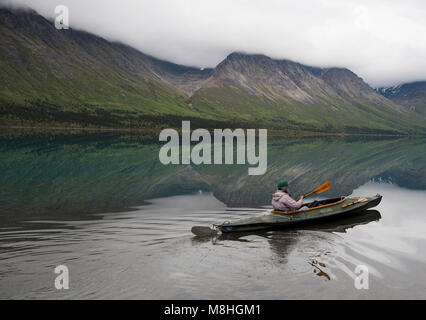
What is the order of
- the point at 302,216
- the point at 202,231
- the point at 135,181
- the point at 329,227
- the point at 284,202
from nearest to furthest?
1. the point at 202,231
2. the point at 284,202
3. the point at 302,216
4. the point at 329,227
5. the point at 135,181

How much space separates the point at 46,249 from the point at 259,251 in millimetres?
10385

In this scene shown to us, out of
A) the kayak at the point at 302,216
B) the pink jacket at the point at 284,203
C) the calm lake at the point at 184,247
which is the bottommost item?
the calm lake at the point at 184,247

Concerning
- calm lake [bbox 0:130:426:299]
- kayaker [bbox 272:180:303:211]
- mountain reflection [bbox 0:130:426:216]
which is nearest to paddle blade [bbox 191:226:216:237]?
calm lake [bbox 0:130:426:299]

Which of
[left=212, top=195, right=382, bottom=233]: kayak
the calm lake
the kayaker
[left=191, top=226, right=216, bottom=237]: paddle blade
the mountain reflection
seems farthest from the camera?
the mountain reflection

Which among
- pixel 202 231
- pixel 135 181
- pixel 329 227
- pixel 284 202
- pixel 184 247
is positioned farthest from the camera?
pixel 135 181

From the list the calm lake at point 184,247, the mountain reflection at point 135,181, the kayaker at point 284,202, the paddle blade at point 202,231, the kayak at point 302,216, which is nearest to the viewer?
the calm lake at point 184,247

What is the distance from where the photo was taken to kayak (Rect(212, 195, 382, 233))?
19.8 metres

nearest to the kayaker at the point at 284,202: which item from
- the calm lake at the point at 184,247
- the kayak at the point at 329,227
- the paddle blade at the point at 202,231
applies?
the calm lake at the point at 184,247

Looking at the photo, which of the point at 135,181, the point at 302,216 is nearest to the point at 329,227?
the point at 302,216

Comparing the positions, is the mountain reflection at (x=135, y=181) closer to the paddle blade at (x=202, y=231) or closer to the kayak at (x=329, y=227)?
the kayak at (x=329, y=227)

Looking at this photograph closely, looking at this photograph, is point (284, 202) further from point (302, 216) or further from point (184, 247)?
point (184, 247)

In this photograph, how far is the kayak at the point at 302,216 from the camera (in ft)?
65.0

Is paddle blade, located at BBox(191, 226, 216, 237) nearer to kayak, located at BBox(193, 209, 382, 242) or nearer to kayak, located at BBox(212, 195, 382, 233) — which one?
kayak, located at BBox(193, 209, 382, 242)

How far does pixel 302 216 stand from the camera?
834 inches
